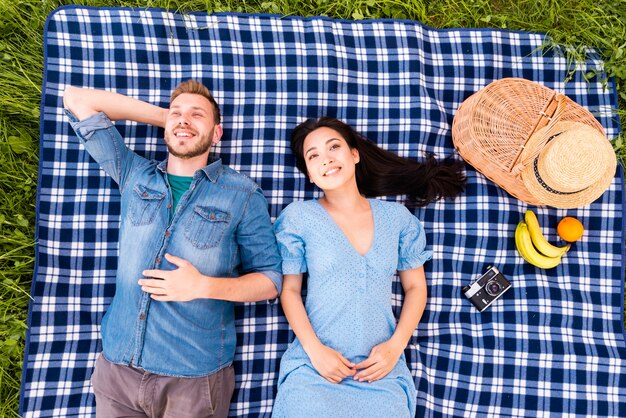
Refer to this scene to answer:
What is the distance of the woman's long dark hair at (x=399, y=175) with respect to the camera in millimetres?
3400

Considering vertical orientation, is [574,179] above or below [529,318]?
above

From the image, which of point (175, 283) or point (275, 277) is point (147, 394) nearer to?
point (175, 283)

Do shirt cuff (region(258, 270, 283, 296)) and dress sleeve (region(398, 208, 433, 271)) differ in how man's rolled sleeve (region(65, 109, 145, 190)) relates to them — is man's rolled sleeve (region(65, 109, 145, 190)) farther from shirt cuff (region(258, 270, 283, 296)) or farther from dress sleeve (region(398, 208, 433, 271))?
dress sleeve (region(398, 208, 433, 271))

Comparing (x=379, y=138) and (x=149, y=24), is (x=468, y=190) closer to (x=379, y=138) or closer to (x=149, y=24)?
(x=379, y=138)

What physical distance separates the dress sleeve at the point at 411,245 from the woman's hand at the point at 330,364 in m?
0.72

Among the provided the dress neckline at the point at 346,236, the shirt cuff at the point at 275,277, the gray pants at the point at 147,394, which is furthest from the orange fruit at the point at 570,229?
the gray pants at the point at 147,394

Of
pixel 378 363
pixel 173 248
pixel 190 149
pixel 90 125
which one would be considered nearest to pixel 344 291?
pixel 378 363

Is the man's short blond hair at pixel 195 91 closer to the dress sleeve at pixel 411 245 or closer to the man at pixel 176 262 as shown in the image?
the man at pixel 176 262

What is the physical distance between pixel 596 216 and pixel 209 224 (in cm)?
273

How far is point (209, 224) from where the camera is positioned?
2975mm

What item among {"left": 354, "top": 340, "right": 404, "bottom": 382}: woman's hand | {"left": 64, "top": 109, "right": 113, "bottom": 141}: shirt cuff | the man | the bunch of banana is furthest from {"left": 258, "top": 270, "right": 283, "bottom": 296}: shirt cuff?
the bunch of banana

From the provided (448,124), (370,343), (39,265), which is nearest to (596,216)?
(448,124)

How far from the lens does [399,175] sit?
11.2 feet

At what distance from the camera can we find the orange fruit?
11.2ft
